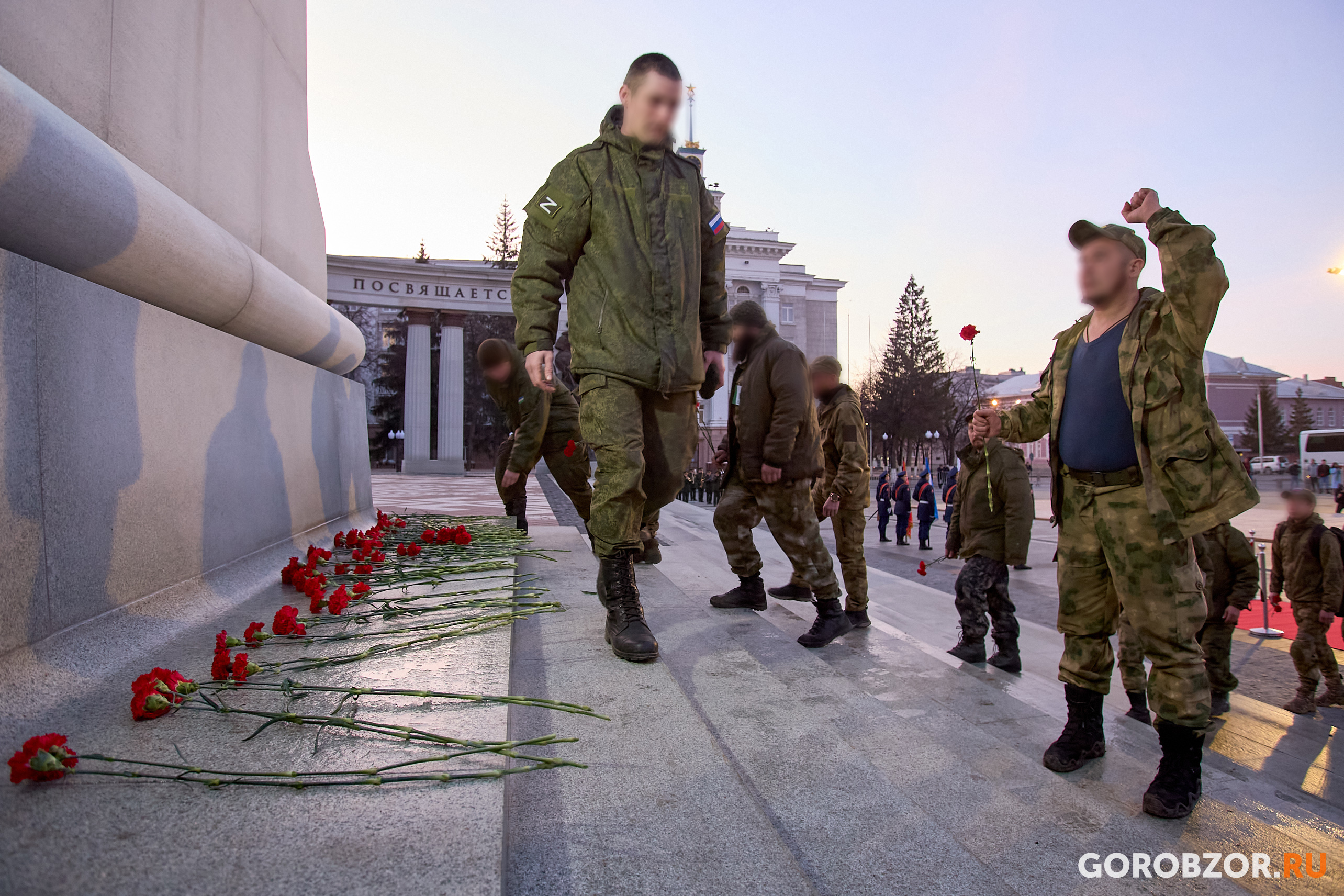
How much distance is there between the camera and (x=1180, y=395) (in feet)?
6.75

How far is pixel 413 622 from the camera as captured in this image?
8.29 ft

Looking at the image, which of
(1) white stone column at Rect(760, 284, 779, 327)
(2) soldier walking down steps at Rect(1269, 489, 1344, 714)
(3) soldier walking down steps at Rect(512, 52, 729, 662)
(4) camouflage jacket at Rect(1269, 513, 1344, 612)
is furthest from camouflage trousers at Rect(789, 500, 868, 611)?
(1) white stone column at Rect(760, 284, 779, 327)

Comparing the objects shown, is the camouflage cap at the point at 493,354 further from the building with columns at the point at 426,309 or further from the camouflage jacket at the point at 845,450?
the building with columns at the point at 426,309

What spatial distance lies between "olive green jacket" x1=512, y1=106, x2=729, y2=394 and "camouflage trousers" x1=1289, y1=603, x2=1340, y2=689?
209 inches

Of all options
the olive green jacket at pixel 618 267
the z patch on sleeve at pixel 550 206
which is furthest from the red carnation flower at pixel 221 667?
the z patch on sleeve at pixel 550 206

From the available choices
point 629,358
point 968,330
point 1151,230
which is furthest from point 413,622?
point 968,330

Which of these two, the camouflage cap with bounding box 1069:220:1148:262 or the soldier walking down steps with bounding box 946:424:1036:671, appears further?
the soldier walking down steps with bounding box 946:424:1036:671

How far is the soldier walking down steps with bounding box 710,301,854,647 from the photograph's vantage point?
402 cm

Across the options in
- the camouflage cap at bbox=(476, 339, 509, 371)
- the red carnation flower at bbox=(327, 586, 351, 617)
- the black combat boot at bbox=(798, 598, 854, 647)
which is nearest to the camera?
the red carnation flower at bbox=(327, 586, 351, 617)

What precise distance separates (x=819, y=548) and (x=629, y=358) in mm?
1854

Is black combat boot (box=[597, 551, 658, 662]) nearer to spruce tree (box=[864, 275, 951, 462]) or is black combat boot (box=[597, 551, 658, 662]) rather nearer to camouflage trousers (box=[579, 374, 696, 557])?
camouflage trousers (box=[579, 374, 696, 557])

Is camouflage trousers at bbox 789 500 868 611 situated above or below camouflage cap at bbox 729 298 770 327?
below

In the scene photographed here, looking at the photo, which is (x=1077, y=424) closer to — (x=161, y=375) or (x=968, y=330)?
(x=968, y=330)

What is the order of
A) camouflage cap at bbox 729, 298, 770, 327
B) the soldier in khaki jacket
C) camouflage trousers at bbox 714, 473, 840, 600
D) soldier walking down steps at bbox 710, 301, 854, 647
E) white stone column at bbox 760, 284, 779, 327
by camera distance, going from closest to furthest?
camouflage trousers at bbox 714, 473, 840, 600 → soldier walking down steps at bbox 710, 301, 854, 647 → camouflage cap at bbox 729, 298, 770, 327 → the soldier in khaki jacket → white stone column at bbox 760, 284, 779, 327
